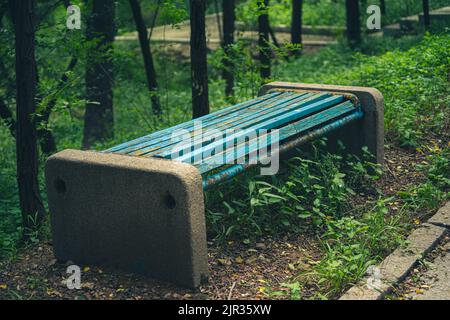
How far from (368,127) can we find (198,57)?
1664 millimetres

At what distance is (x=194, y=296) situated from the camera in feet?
14.2

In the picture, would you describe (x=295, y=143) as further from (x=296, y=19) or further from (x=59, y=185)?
(x=296, y=19)

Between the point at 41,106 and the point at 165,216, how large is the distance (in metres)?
1.60

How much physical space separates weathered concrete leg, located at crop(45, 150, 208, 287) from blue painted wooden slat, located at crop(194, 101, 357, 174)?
32cm

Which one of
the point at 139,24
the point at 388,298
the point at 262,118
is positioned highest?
the point at 139,24

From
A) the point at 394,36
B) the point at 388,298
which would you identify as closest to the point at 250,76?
the point at 388,298

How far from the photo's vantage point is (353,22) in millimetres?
13344

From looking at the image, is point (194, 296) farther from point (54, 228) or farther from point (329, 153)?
point (329, 153)

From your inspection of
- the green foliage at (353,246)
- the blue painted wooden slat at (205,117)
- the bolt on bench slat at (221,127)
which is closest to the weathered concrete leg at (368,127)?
the bolt on bench slat at (221,127)

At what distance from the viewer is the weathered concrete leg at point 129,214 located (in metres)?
4.29

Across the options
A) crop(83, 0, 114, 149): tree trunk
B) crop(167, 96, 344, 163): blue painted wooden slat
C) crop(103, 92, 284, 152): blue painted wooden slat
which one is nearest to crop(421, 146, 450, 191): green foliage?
crop(167, 96, 344, 163): blue painted wooden slat

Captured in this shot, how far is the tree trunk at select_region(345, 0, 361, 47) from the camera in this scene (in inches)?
517

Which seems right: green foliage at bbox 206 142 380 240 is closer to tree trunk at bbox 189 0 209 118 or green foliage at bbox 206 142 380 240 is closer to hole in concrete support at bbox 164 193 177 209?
hole in concrete support at bbox 164 193 177 209

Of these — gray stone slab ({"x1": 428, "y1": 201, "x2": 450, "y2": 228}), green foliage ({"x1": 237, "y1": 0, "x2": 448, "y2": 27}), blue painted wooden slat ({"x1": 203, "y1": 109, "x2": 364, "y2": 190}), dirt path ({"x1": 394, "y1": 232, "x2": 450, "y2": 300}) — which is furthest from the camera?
green foliage ({"x1": 237, "y1": 0, "x2": 448, "y2": 27})
